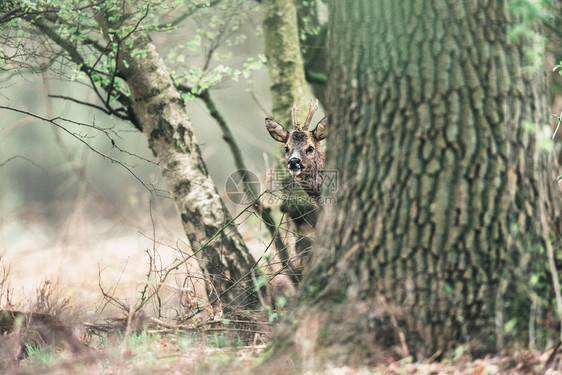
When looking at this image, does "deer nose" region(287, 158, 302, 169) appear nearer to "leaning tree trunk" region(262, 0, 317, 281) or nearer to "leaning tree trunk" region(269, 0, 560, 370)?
"leaning tree trunk" region(262, 0, 317, 281)

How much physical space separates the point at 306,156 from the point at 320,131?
303 millimetres

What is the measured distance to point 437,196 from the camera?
12.0ft

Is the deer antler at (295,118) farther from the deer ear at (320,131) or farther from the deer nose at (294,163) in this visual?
the deer nose at (294,163)

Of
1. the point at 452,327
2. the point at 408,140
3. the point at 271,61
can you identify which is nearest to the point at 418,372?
the point at 452,327

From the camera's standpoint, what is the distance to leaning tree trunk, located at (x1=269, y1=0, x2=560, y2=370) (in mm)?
3584

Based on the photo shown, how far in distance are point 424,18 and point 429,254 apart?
1283mm

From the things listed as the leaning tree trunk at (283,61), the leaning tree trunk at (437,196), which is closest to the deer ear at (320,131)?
the leaning tree trunk at (283,61)

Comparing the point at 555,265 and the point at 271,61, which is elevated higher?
the point at 271,61

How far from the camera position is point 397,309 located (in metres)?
3.62

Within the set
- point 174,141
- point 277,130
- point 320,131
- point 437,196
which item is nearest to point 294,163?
point 320,131

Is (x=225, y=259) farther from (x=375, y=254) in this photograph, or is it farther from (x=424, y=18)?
(x=424, y=18)

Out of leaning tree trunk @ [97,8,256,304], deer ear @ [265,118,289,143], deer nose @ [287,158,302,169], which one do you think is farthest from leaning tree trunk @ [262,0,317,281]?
leaning tree trunk @ [97,8,256,304]

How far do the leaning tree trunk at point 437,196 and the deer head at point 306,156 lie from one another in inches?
127

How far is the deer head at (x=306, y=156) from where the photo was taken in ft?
23.4
